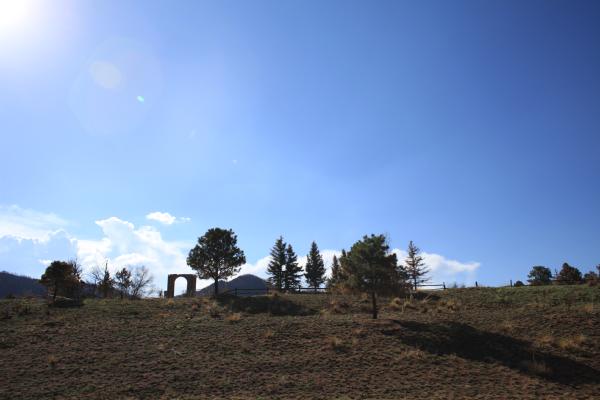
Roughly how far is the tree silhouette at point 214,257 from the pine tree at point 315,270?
32.9m

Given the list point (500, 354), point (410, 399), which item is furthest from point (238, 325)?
point (500, 354)

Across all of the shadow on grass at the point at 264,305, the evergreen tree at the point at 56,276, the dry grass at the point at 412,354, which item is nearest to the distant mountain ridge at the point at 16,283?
the evergreen tree at the point at 56,276

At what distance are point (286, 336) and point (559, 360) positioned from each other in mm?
14438

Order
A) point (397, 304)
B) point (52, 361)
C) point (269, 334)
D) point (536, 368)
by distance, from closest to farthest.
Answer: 1. point (536, 368)
2. point (52, 361)
3. point (269, 334)
4. point (397, 304)

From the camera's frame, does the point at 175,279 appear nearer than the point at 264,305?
No

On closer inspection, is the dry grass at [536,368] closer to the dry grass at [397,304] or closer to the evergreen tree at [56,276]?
the dry grass at [397,304]

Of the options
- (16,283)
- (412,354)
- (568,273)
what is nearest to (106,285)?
(412,354)

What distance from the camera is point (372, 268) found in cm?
2983

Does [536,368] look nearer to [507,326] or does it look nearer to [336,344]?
[507,326]

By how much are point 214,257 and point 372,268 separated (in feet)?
85.9

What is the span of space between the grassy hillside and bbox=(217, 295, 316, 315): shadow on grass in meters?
5.50

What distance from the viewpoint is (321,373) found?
1838cm

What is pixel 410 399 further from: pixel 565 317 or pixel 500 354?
pixel 565 317

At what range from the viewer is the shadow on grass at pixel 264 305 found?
35.9 meters
